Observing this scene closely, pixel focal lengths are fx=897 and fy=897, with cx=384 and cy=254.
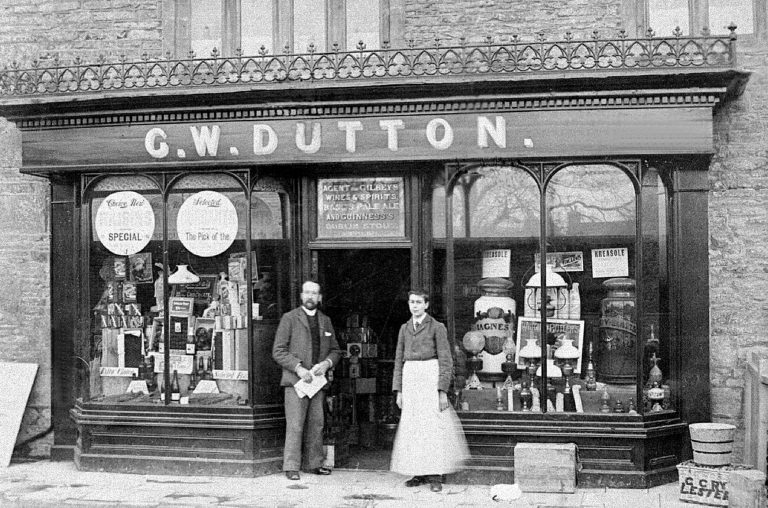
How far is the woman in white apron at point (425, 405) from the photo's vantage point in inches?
354

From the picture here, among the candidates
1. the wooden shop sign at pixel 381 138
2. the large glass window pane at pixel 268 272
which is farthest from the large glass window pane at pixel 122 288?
the large glass window pane at pixel 268 272

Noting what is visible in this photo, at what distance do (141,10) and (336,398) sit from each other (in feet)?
17.0

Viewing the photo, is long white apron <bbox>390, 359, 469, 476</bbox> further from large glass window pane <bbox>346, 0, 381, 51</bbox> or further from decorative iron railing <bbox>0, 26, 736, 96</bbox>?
large glass window pane <bbox>346, 0, 381, 51</bbox>

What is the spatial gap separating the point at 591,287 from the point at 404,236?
2074 millimetres

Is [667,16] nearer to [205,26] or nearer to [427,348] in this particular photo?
[427,348]

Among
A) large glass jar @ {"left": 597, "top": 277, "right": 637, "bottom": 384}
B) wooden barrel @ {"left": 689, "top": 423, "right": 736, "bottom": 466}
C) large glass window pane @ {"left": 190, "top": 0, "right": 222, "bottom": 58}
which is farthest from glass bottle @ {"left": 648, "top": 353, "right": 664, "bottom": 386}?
large glass window pane @ {"left": 190, "top": 0, "right": 222, "bottom": 58}

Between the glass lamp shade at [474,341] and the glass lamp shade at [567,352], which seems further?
the glass lamp shade at [474,341]

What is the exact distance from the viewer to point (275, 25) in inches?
414

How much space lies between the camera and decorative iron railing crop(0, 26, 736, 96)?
893 cm

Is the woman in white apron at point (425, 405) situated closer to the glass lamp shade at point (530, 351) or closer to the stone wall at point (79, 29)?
the glass lamp shade at point (530, 351)

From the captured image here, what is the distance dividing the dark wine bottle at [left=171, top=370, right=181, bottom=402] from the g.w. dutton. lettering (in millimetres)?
2441

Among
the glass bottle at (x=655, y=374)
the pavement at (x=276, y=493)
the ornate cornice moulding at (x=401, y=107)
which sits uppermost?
the ornate cornice moulding at (x=401, y=107)

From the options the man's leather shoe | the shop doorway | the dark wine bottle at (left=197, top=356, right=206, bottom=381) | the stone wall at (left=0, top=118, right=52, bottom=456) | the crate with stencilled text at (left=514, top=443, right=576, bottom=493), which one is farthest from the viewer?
the shop doorway

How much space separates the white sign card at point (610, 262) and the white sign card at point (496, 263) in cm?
94
